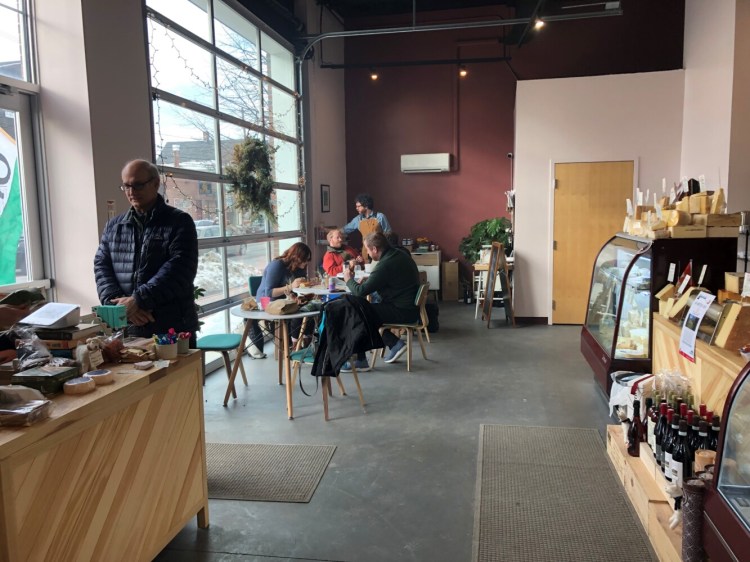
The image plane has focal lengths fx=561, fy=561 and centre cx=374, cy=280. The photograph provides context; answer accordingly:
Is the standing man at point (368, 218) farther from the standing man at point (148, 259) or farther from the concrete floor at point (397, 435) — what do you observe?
the standing man at point (148, 259)

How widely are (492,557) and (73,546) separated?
5.29ft

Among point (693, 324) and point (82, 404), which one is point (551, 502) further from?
point (82, 404)

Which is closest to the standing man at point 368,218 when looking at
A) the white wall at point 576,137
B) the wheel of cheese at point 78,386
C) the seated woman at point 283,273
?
the white wall at point 576,137

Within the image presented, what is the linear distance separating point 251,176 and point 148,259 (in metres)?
2.98

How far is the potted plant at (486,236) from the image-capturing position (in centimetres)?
838

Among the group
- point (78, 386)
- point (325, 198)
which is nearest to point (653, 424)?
point (78, 386)

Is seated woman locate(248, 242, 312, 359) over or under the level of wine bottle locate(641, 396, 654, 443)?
over

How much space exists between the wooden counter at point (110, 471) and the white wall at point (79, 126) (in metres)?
1.69

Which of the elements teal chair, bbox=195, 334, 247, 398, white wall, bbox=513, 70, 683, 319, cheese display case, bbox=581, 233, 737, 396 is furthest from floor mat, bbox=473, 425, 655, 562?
white wall, bbox=513, 70, 683, 319

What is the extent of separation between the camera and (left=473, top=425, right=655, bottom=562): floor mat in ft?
7.96

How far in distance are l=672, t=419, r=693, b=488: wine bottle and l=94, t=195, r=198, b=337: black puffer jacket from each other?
2.48 m

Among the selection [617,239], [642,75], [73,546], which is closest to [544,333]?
[617,239]

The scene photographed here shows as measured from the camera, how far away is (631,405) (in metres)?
3.06

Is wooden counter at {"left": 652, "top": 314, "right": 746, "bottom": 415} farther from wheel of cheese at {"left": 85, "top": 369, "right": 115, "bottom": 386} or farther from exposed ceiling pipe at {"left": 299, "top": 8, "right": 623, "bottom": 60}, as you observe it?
exposed ceiling pipe at {"left": 299, "top": 8, "right": 623, "bottom": 60}
